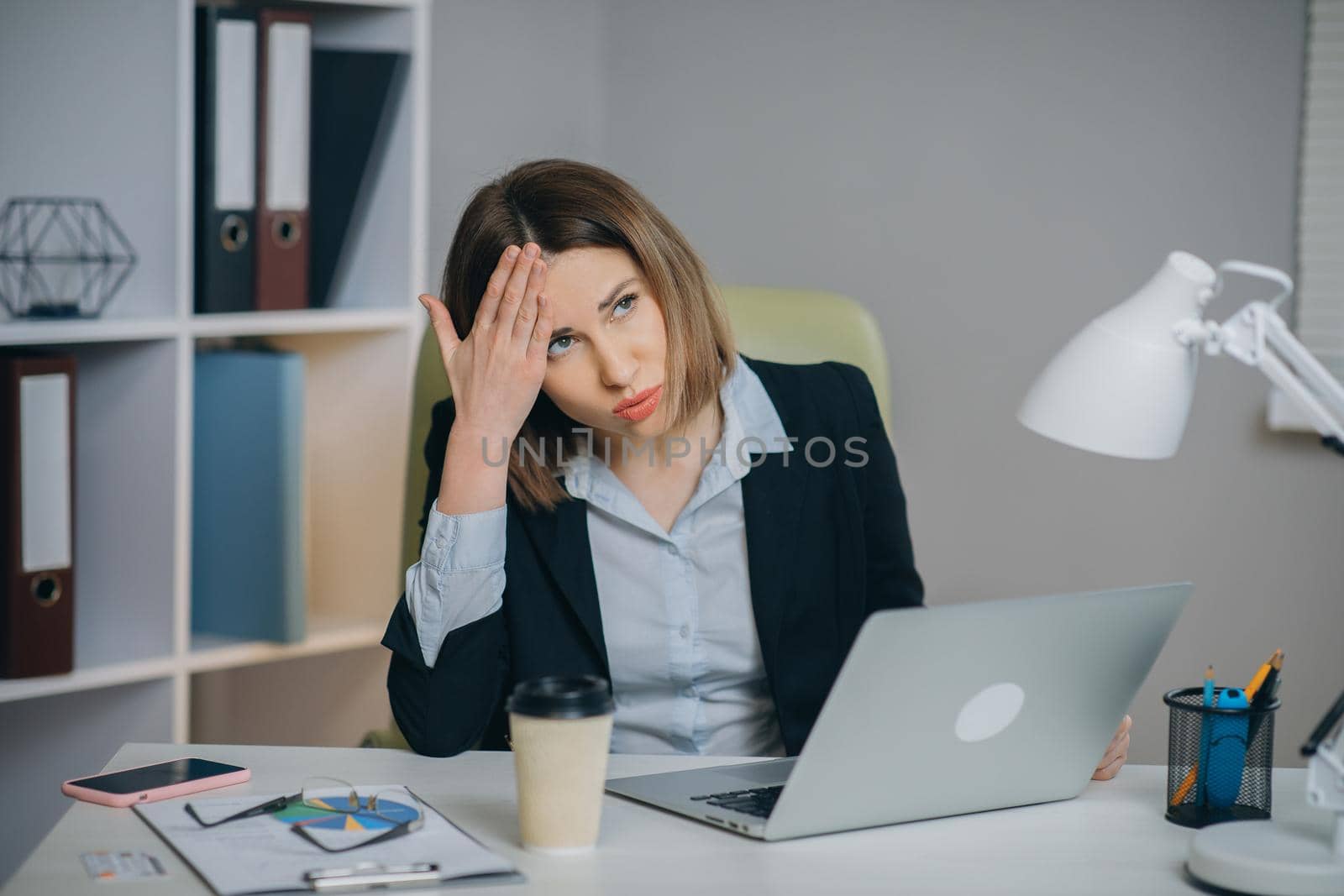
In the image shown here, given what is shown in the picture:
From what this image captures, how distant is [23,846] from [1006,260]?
66.7 inches

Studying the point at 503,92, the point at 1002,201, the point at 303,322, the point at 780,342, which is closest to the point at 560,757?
the point at 780,342

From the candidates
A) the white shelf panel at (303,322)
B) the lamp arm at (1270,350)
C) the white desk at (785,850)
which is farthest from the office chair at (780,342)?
the lamp arm at (1270,350)

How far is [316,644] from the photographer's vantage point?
Result: 2.12m

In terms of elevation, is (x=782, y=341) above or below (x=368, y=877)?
above

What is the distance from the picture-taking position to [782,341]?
1745mm

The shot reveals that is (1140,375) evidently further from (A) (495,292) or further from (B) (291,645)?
(B) (291,645)

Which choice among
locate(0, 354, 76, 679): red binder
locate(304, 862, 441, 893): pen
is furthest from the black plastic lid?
locate(0, 354, 76, 679): red binder

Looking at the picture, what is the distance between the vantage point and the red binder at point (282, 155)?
1.99m

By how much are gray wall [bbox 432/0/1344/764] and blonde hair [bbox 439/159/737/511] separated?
0.98 metres

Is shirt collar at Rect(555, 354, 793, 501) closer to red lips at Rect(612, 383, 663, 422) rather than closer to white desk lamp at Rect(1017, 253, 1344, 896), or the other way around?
red lips at Rect(612, 383, 663, 422)

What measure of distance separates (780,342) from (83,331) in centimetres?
87

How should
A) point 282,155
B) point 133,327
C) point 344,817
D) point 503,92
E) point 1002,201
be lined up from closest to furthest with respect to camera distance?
point 344,817 → point 133,327 → point 282,155 → point 1002,201 → point 503,92

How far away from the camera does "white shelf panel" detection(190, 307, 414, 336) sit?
196 centimetres

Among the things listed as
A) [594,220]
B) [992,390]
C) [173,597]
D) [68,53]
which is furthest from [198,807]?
[992,390]
